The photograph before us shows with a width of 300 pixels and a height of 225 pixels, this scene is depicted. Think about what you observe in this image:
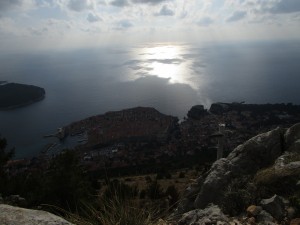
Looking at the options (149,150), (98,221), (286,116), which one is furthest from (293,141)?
(286,116)

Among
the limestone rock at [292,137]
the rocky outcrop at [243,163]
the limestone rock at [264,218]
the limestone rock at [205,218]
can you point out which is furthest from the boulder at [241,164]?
the limestone rock at [264,218]

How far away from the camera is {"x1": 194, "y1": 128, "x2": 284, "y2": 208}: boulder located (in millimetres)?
5906

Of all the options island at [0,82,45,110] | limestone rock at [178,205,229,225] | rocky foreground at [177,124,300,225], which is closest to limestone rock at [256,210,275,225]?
rocky foreground at [177,124,300,225]

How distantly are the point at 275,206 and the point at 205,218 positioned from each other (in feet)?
2.87

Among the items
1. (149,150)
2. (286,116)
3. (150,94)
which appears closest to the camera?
(149,150)

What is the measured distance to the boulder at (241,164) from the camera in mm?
5906

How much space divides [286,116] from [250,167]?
6742 centimetres

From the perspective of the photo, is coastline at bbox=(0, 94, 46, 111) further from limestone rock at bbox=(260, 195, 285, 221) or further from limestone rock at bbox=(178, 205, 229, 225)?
limestone rock at bbox=(260, 195, 285, 221)

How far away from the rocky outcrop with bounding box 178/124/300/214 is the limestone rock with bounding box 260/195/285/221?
1.41 m

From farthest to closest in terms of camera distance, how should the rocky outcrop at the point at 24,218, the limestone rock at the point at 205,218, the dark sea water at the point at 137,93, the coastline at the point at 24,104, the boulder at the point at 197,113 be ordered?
the coastline at the point at 24,104
the dark sea water at the point at 137,93
the boulder at the point at 197,113
the limestone rock at the point at 205,218
the rocky outcrop at the point at 24,218

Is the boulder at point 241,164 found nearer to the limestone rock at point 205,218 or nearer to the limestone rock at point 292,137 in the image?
the limestone rock at point 292,137

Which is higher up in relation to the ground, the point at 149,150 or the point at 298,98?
the point at 298,98

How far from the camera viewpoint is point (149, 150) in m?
55.3

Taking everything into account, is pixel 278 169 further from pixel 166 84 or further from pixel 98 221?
pixel 166 84
